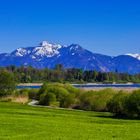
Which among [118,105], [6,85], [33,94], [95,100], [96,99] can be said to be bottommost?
[118,105]

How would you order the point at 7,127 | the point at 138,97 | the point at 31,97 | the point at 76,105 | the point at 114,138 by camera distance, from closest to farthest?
the point at 114,138
the point at 7,127
the point at 138,97
the point at 76,105
the point at 31,97

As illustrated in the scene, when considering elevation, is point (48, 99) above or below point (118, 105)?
above

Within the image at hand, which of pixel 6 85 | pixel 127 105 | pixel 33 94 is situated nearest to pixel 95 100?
pixel 127 105

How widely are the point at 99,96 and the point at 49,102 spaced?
36.0 ft

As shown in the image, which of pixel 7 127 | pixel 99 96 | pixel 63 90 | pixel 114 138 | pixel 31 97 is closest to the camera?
pixel 114 138

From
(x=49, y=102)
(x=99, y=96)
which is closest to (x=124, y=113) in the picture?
(x=99, y=96)

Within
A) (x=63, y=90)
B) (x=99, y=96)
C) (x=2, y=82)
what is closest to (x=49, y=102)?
(x=63, y=90)

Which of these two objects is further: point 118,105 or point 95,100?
point 95,100

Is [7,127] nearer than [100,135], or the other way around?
[100,135]

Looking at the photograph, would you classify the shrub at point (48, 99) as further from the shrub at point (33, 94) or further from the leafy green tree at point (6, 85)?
the shrub at point (33, 94)

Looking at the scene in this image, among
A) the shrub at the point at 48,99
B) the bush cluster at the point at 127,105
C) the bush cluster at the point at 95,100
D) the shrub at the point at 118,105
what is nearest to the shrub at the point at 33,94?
the bush cluster at the point at 95,100

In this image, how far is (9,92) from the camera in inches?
3406

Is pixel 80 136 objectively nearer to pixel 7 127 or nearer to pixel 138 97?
pixel 7 127

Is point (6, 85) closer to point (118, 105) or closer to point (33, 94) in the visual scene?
point (33, 94)
